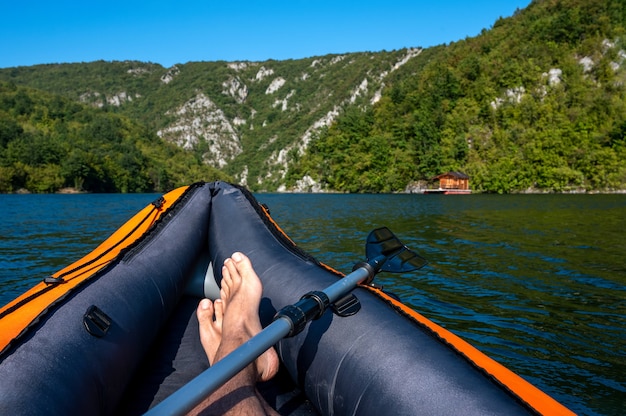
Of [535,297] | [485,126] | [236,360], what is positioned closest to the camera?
[236,360]

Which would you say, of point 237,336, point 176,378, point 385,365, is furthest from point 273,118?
point 385,365

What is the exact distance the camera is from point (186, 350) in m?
3.15

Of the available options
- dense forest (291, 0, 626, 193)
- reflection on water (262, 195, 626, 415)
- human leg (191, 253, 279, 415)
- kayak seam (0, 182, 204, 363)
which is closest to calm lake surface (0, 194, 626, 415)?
reflection on water (262, 195, 626, 415)

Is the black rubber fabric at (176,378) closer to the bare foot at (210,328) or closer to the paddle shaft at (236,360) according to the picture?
the bare foot at (210,328)

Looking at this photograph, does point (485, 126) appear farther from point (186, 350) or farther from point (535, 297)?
point (186, 350)

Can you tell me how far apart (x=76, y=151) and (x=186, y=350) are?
85.5 m

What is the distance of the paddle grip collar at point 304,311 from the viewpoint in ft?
6.30

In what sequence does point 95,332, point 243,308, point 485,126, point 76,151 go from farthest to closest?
point 76,151
point 485,126
point 243,308
point 95,332

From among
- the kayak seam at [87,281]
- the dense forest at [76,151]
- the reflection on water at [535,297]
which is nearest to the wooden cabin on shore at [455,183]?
the reflection on water at [535,297]

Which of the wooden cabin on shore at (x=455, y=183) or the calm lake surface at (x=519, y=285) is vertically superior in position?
the calm lake surface at (x=519, y=285)

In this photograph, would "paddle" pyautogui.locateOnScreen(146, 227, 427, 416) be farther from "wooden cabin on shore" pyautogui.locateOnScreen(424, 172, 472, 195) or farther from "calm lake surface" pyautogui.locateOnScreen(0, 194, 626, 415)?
"wooden cabin on shore" pyautogui.locateOnScreen(424, 172, 472, 195)

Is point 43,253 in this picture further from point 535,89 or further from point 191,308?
point 535,89

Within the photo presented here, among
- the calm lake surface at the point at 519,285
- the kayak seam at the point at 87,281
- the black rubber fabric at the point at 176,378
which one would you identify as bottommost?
the calm lake surface at the point at 519,285

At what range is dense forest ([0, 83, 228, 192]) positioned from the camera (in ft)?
240
